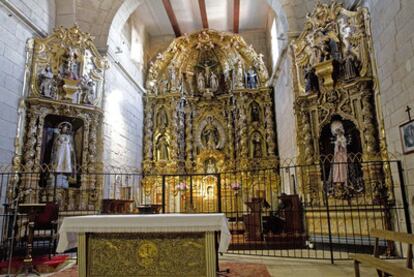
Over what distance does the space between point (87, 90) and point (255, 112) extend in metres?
6.59

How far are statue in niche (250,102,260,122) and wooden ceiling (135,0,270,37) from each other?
3.85m

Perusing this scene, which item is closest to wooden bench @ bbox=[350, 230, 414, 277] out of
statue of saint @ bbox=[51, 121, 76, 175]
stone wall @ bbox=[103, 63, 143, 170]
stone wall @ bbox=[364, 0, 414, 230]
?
stone wall @ bbox=[364, 0, 414, 230]

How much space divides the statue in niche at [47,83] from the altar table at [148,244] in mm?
5499

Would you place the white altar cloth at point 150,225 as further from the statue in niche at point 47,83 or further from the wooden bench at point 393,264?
the statue in niche at point 47,83

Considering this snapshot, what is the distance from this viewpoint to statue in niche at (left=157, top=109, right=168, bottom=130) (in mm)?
13141

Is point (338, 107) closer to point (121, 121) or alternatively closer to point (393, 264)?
point (393, 264)

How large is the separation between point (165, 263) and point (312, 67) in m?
6.18

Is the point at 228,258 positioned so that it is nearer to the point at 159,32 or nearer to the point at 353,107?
the point at 353,107

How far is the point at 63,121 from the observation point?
8898 mm

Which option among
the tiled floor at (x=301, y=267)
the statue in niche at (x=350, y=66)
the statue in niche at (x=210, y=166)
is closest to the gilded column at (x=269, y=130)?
the statue in niche at (x=210, y=166)

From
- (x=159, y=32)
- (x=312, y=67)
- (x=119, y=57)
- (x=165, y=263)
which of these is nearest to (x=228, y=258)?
(x=165, y=263)

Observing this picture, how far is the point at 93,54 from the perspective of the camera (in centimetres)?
939

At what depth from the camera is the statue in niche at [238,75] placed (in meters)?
12.8

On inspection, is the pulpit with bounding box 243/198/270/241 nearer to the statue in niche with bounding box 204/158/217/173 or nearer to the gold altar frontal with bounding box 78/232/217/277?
the gold altar frontal with bounding box 78/232/217/277
